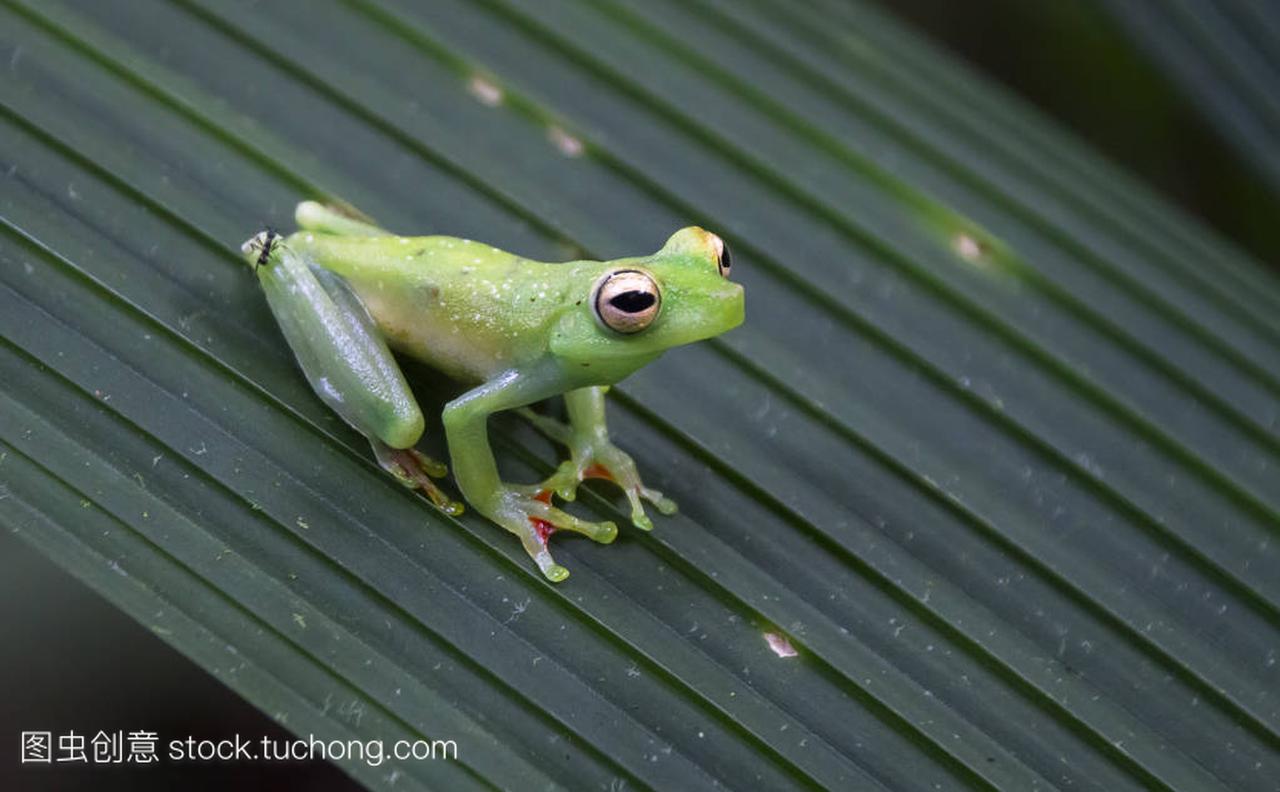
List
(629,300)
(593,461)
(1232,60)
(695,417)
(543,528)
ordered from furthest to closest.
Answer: (1232,60), (695,417), (593,461), (543,528), (629,300)

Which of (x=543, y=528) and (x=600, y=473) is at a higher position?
(x=600, y=473)

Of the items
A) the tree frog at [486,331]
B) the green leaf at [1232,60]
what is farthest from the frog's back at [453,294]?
the green leaf at [1232,60]

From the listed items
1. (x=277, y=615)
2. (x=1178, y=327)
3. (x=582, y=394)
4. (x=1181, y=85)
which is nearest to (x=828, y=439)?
(x=582, y=394)

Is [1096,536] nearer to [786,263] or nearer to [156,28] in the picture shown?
[786,263]

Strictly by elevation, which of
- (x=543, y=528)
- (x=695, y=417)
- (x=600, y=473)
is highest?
(x=695, y=417)

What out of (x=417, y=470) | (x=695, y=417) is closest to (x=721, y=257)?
(x=695, y=417)

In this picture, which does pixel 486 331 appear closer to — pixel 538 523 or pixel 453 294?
pixel 453 294

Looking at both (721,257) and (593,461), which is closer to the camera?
(721,257)
